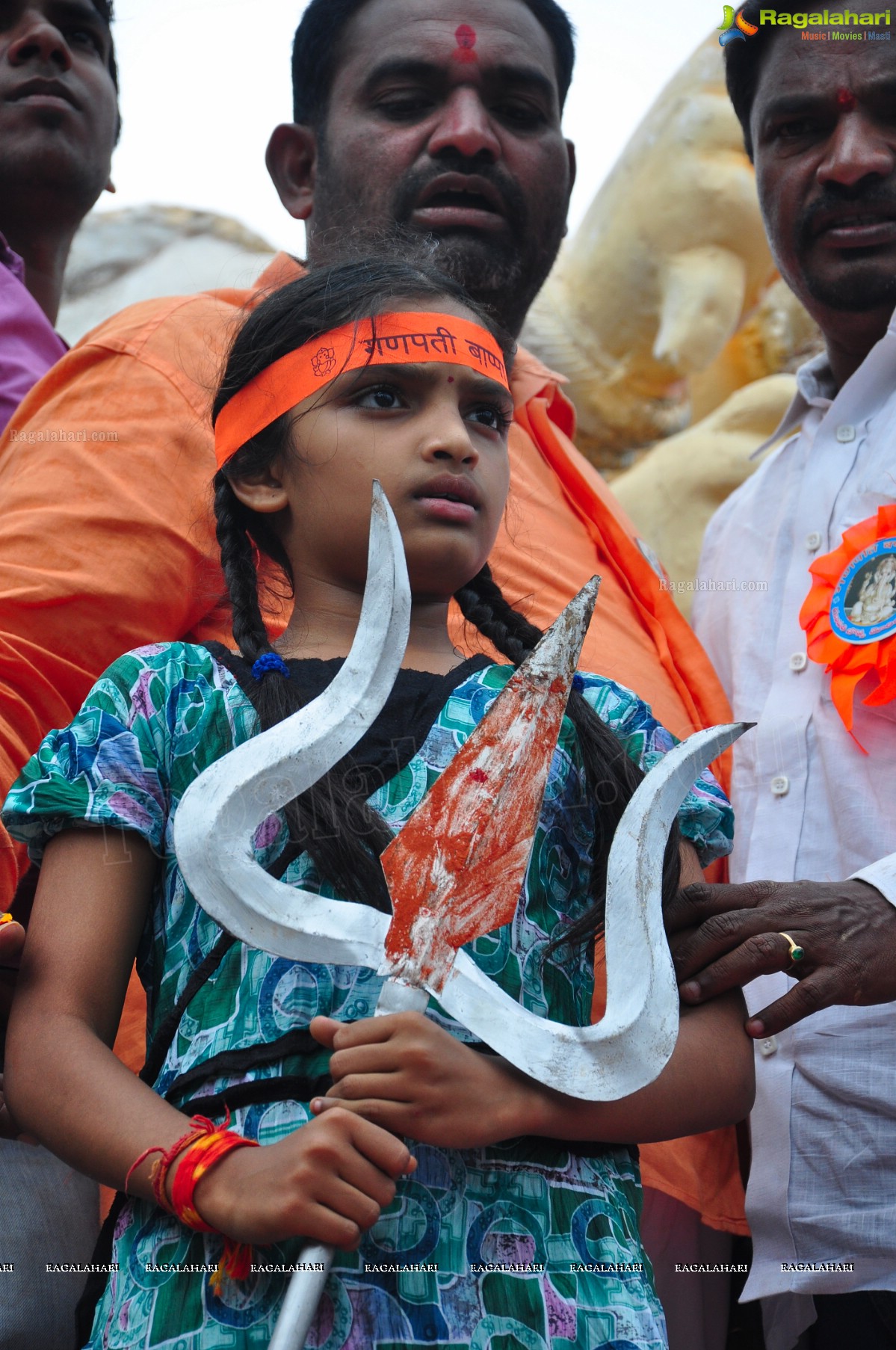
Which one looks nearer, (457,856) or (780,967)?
(457,856)

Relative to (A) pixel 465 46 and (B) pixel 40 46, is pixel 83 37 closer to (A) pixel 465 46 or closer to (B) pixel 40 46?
(B) pixel 40 46

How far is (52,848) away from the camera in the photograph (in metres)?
1.58

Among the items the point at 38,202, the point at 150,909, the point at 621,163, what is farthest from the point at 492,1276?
the point at 621,163

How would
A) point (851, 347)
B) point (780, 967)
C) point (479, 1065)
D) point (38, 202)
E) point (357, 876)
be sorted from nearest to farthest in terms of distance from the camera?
point (479, 1065)
point (357, 876)
point (780, 967)
point (851, 347)
point (38, 202)

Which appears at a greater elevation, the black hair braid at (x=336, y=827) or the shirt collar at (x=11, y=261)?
the shirt collar at (x=11, y=261)

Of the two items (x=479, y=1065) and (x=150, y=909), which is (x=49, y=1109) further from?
(x=479, y=1065)

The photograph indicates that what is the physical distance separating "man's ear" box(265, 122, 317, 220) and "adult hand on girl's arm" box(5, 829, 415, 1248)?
1.95m

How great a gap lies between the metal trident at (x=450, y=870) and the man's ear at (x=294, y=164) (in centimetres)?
183

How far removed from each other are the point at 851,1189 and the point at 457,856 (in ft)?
3.29

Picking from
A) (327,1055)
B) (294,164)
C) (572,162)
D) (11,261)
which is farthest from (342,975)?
(572,162)

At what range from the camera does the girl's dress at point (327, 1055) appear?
1.42 m

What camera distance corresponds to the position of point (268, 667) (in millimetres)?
1703

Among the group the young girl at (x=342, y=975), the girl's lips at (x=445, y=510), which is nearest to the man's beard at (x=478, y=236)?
the young girl at (x=342, y=975)

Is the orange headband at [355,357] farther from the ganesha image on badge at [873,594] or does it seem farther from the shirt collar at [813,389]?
the shirt collar at [813,389]
